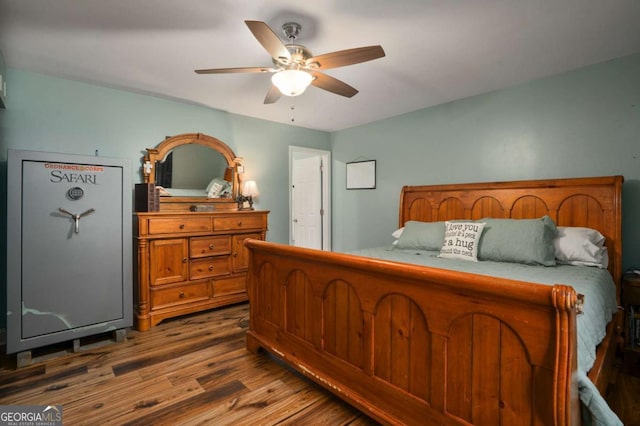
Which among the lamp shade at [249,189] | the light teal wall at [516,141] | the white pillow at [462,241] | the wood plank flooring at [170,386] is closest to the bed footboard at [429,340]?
the wood plank flooring at [170,386]

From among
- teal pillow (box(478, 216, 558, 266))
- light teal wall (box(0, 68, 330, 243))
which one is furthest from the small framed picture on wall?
teal pillow (box(478, 216, 558, 266))

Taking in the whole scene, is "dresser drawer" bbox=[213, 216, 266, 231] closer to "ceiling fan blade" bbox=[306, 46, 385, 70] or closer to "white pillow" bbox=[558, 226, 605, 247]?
"ceiling fan blade" bbox=[306, 46, 385, 70]

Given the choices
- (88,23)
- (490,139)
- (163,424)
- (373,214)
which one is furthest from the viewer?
(373,214)

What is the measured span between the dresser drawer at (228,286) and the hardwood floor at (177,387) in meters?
0.75

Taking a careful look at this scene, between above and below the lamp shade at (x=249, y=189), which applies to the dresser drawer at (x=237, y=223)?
below

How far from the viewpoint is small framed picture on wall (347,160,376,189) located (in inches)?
172

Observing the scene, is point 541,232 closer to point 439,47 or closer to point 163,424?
point 439,47

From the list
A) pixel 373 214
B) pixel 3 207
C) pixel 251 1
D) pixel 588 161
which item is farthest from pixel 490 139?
pixel 3 207

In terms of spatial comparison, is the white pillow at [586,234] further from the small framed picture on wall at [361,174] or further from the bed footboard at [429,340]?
the small framed picture on wall at [361,174]

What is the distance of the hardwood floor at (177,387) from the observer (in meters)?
1.71

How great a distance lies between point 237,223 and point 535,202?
3.00 metres

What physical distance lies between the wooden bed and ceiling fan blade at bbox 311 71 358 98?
121 centimetres

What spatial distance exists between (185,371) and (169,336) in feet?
2.40

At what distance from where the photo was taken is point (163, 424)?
1643 millimetres
